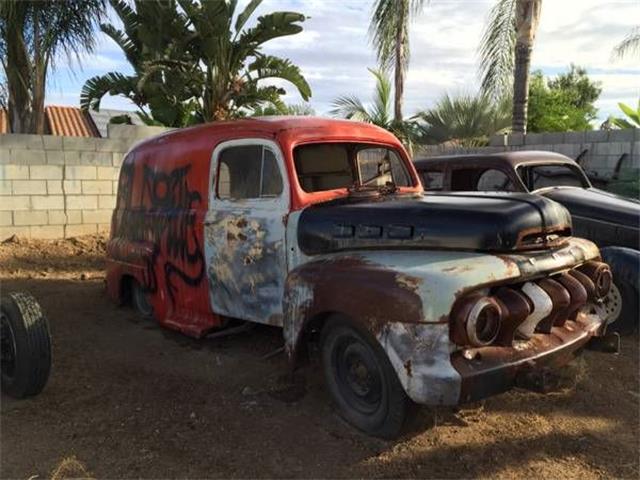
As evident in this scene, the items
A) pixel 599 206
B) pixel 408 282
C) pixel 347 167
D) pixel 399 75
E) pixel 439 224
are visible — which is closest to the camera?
pixel 408 282

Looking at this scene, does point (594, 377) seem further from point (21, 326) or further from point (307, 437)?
point (21, 326)

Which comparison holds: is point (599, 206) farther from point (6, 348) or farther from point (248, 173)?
point (6, 348)

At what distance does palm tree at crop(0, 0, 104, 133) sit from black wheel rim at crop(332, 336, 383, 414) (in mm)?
8700

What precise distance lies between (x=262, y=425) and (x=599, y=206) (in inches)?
168

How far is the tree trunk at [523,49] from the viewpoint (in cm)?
1093

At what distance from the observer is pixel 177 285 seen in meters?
5.33

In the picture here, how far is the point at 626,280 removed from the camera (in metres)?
5.17

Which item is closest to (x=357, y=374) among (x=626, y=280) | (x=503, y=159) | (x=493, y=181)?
(x=626, y=280)

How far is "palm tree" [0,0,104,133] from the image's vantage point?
981 cm

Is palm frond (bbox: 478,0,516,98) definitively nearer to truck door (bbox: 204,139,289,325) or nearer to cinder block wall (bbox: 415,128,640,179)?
cinder block wall (bbox: 415,128,640,179)

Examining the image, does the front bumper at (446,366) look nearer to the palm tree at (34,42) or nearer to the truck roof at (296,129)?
the truck roof at (296,129)

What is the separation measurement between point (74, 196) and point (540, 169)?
713cm

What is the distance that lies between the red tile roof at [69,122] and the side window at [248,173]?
47.5 ft

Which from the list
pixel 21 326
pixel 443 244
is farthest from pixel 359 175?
pixel 21 326
